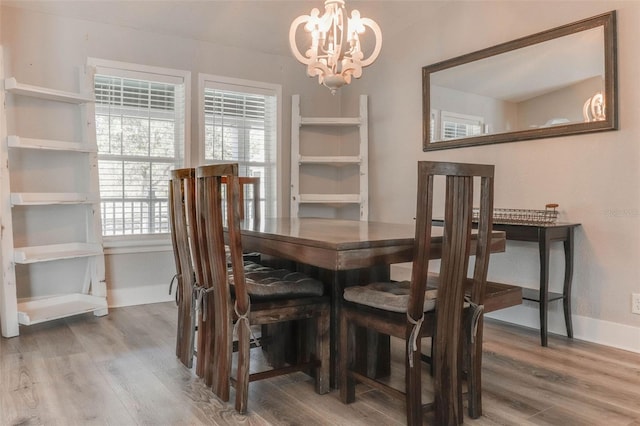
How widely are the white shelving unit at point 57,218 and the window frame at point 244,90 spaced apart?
0.93m

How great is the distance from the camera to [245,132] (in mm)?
4496

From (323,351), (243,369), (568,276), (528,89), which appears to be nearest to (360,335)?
(323,351)

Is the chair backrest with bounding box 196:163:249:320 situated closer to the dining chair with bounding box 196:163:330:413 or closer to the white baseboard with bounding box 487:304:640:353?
the dining chair with bounding box 196:163:330:413

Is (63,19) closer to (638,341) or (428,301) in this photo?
(428,301)

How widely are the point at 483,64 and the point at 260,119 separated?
85.4 inches

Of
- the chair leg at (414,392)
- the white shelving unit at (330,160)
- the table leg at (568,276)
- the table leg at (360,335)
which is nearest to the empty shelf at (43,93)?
the white shelving unit at (330,160)

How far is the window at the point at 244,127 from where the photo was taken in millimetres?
4285

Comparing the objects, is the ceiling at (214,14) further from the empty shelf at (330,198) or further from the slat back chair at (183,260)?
the slat back chair at (183,260)

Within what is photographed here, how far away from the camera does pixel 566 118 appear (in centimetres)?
297

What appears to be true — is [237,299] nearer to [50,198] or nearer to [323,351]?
[323,351]

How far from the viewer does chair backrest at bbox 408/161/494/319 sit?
1615 millimetres

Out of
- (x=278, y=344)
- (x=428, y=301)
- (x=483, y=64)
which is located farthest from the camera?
(x=483, y=64)

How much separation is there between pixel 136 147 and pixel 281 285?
2.53 meters

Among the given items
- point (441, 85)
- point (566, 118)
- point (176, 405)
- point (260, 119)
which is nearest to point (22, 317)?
point (176, 405)
